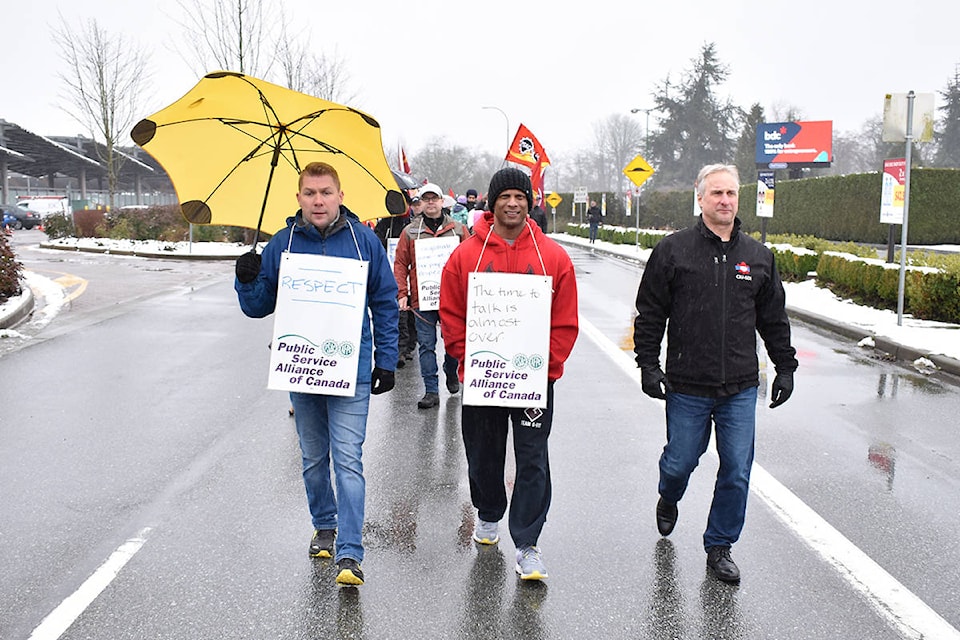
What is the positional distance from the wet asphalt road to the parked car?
50.5 m

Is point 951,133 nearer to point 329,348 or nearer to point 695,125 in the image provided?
point 695,125

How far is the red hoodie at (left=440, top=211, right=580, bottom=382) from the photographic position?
4.05 metres

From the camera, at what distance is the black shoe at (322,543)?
4343mm

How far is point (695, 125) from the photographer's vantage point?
77.9m

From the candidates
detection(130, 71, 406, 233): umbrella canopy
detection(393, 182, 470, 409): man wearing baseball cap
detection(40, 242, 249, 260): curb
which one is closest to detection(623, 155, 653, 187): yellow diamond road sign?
detection(40, 242, 249, 260): curb

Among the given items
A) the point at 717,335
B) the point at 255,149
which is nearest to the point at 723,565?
the point at 717,335

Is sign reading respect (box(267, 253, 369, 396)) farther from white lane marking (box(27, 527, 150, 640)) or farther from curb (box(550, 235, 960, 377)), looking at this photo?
curb (box(550, 235, 960, 377))

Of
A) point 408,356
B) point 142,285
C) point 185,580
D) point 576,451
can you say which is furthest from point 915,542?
point 142,285

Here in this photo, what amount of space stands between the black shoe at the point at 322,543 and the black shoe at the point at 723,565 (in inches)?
72.0

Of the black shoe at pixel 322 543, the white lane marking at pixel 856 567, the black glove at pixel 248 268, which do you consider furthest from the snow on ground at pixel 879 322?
the black glove at pixel 248 268

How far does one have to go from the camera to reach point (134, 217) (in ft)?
108

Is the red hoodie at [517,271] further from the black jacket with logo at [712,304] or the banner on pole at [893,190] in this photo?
the banner on pole at [893,190]

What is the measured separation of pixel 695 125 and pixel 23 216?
175ft

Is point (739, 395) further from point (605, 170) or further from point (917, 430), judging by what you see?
point (605, 170)
